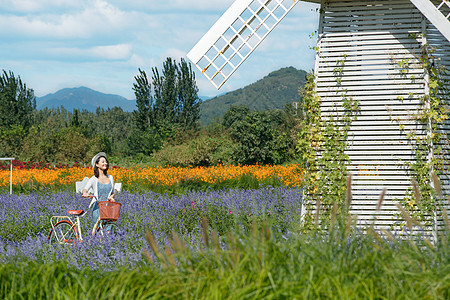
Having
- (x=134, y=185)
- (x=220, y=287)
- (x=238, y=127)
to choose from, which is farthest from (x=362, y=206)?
(x=238, y=127)

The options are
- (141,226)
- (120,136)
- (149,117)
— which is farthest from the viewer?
(120,136)

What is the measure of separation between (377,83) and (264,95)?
7226 cm

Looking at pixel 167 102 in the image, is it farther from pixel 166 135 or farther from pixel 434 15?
pixel 434 15

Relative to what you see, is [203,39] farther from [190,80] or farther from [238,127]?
[190,80]

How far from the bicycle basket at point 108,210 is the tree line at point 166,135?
12140 millimetres

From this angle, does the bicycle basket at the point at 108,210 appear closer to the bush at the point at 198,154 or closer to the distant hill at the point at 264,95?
the bush at the point at 198,154

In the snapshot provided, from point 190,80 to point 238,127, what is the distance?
11.8 metres

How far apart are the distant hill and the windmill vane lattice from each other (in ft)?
221

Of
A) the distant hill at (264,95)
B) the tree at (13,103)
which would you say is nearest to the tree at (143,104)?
the tree at (13,103)

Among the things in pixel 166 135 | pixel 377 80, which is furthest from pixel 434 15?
pixel 166 135

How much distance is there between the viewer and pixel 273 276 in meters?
3.08

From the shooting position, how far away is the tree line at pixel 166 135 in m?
18.4

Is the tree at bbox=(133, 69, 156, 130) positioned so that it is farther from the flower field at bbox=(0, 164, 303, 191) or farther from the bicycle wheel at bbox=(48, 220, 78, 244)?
the bicycle wheel at bbox=(48, 220, 78, 244)

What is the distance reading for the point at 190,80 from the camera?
29953mm
